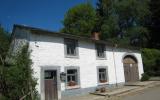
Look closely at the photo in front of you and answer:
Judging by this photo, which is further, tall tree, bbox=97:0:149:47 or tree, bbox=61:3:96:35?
tree, bbox=61:3:96:35

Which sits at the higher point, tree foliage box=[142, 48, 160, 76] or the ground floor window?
tree foliage box=[142, 48, 160, 76]

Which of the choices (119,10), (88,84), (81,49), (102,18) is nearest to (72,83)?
(88,84)

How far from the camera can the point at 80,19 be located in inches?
1928

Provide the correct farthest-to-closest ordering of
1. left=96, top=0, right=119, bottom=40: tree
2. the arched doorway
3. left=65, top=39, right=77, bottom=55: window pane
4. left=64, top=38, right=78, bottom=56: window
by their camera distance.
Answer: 1. left=96, top=0, right=119, bottom=40: tree
2. the arched doorway
3. left=65, top=39, right=77, bottom=55: window pane
4. left=64, top=38, right=78, bottom=56: window

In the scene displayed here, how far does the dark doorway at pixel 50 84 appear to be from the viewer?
16484 millimetres

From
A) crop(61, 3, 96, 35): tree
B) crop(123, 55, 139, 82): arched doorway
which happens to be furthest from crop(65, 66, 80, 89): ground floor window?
crop(61, 3, 96, 35): tree

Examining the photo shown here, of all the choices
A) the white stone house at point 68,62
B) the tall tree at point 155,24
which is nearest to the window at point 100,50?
the white stone house at point 68,62

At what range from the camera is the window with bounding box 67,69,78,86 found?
60.1 ft

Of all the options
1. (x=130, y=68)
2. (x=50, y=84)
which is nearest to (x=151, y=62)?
(x=130, y=68)

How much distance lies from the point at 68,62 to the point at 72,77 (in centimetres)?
147

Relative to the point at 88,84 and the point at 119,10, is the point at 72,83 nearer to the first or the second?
the point at 88,84

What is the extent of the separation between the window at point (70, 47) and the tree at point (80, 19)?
2710 cm

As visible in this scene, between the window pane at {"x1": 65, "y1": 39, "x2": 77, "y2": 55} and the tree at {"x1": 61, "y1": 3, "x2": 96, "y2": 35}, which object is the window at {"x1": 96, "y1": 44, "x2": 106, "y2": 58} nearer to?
the window pane at {"x1": 65, "y1": 39, "x2": 77, "y2": 55}

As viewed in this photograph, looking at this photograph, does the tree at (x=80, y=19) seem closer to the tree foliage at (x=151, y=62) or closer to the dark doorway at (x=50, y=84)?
the tree foliage at (x=151, y=62)
